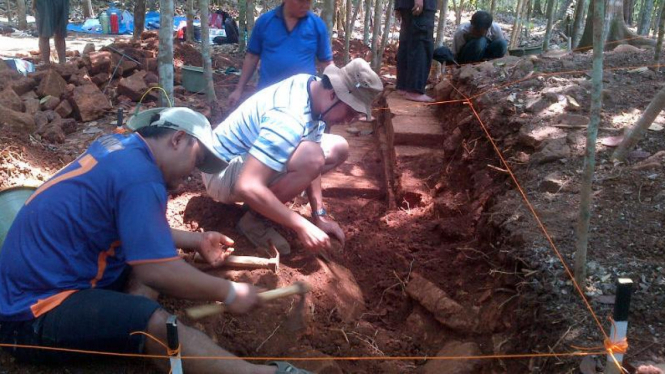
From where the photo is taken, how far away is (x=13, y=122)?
18.0ft

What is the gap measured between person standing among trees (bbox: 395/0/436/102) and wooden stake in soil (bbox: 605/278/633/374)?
4.57 metres

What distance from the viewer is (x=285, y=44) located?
492 cm

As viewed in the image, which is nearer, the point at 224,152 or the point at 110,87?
the point at 224,152

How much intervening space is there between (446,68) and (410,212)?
3.99m

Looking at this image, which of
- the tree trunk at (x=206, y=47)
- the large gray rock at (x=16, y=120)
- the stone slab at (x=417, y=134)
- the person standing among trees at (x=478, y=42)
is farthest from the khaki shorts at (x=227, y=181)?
the person standing among trees at (x=478, y=42)

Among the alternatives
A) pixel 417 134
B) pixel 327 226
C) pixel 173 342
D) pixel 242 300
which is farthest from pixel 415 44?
pixel 173 342

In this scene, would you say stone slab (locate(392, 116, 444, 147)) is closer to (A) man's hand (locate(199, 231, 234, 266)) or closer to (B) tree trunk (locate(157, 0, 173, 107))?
(B) tree trunk (locate(157, 0, 173, 107))

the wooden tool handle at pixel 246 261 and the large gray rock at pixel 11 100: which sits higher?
the large gray rock at pixel 11 100

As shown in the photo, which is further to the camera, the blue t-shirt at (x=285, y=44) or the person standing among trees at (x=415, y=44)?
the person standing among trees at (x=415, y=44)

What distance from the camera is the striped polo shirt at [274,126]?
3000 mm

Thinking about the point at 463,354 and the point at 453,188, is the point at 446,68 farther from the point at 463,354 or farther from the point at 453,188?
the point at 463,354

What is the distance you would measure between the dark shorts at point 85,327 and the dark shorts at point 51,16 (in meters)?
6.96

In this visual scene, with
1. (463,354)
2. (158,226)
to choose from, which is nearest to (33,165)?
(158,226)

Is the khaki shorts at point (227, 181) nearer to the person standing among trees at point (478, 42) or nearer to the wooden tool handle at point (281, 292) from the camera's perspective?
the wooden tool handle at point (281, 292)
